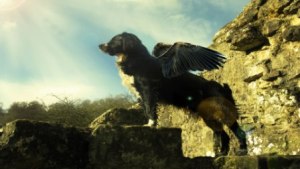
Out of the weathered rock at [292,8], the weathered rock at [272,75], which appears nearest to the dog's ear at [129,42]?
the weathered rock at [272,75]

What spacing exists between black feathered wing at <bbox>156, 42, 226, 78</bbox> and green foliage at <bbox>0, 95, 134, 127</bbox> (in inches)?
313

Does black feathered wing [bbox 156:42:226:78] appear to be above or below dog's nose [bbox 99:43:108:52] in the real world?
below

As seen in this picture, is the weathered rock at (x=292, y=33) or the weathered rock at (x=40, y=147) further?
the weathered rock at (x=292, y=33)

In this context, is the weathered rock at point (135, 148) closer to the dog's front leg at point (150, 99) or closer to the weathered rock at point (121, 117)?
the dog's front leg at point (150, 99)

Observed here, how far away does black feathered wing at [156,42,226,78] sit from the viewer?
365 centimetres

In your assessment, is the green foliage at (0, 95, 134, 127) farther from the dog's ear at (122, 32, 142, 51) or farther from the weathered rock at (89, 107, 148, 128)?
the dog's ear at (122, 32, 142, 51)

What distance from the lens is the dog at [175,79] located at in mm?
3707

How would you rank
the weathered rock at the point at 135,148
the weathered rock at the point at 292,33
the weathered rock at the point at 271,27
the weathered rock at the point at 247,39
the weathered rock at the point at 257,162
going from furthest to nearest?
the weathered rock at the point at 247,39
the weathered rock at the point at 271,27
the weathered rock at the point at 292,33
the weathered rock at the point at 257,162
the weathered rock at the point at 135,148

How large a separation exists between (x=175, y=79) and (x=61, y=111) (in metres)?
8.53

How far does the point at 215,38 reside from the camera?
18.6ft

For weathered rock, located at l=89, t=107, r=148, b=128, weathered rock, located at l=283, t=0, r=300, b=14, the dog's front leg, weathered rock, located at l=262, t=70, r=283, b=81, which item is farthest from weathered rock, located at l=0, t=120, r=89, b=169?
weathered rock, located at l=283, t=0, r=300, b=14

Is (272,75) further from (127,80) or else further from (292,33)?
(127,80)

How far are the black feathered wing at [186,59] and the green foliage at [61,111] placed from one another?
7951 mm

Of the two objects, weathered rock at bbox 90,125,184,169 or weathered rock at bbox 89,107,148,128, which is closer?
weathered rock at bbox 90,125,184,169
